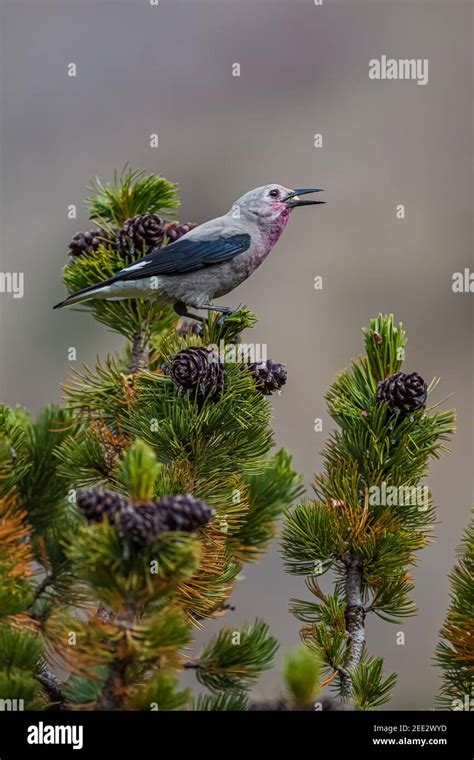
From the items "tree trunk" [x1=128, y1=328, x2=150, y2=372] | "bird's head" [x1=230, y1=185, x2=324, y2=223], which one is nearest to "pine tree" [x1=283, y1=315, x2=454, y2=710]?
"tree trunk" [x1=128, y1=328, x2=150, y2=372]

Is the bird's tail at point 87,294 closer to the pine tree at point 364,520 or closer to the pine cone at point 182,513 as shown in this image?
the pine tree at point 364,520

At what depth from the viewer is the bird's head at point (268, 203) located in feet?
10.5

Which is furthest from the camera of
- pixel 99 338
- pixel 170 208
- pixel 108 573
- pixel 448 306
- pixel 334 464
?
pixel 448 306

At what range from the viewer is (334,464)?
181 cm

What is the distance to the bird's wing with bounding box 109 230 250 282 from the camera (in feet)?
7.13

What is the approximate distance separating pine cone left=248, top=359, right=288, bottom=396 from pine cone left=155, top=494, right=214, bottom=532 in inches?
28.3

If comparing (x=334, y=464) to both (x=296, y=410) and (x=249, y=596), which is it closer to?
(x=249, y=596)

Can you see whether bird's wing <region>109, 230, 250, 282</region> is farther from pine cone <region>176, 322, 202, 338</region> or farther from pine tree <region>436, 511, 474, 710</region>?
pine tree <region>436, 511, 474, 710</region>

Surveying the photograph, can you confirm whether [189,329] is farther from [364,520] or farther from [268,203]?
[268,203]

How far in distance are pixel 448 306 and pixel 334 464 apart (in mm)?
6422

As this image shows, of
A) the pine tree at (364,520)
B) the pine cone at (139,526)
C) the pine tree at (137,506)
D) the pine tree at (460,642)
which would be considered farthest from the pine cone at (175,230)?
the pine cone at (139,526)

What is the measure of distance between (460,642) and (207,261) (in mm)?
1595

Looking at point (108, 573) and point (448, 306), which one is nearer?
point (108, 573)
